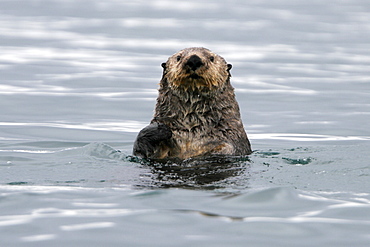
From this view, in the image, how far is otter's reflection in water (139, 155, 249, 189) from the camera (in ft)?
21.6

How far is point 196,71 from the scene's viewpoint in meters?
7.59

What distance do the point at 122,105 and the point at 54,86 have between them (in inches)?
76.0

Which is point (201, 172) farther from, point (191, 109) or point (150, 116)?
point (150, 116)

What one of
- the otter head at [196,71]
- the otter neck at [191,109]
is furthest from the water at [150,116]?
the otter head at [196,71]

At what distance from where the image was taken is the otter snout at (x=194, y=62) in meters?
7.48

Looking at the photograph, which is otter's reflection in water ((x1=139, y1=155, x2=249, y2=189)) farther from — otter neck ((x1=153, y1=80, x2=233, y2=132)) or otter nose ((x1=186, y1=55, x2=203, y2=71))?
otter nose ((x1=186, y1=55, x2=203, y2=71))

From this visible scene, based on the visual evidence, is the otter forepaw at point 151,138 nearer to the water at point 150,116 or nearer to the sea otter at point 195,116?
the sea otter at point 195,116

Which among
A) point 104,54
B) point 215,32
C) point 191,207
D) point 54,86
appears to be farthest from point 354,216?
point 215,32

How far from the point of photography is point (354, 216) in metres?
5.60

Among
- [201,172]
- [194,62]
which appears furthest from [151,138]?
[194,62]

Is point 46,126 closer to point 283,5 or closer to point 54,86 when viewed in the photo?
point 54,86

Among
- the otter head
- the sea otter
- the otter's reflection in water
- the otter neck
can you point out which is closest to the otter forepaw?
the sea otter

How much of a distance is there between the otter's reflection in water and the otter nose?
92cm

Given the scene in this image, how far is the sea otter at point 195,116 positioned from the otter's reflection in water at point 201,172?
0.17m
